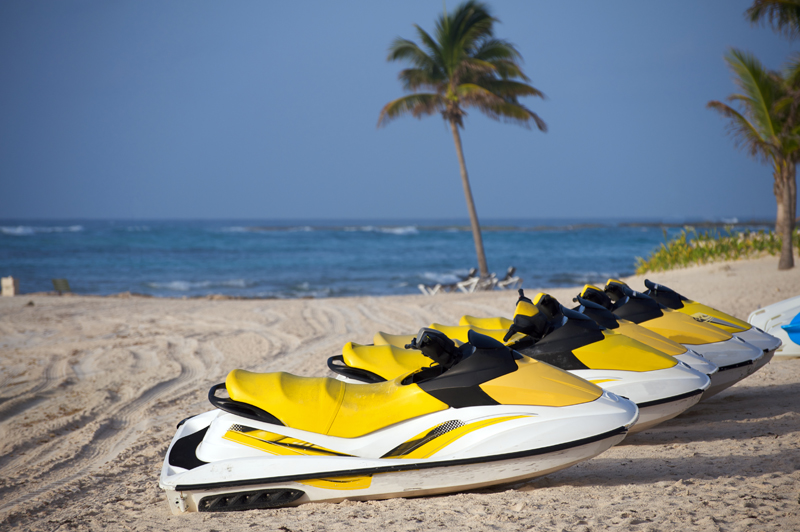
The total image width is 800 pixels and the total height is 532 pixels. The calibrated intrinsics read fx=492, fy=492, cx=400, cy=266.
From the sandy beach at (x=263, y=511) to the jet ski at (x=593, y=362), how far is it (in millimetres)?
391

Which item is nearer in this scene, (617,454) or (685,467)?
(685,467)

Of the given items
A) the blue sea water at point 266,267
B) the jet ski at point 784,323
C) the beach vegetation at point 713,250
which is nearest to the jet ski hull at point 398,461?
the jet ski at point 784,323

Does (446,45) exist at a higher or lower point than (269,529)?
higher

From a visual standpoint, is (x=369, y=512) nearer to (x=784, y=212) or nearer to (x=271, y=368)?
(x=271, y=368)

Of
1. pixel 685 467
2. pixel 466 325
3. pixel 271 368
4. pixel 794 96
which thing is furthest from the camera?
pixel 794 96

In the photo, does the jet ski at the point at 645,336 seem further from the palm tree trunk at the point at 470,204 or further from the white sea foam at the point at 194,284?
the white sea foam at the point at 194,284

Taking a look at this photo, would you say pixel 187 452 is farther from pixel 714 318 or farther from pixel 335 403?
pixel 714 318

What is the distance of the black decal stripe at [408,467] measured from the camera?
2225mm

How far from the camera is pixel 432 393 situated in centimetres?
232

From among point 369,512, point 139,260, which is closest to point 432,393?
point 369,512

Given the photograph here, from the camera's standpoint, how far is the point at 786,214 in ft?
36.8

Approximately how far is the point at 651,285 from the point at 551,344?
1.85 meters

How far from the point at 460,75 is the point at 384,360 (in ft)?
47.5

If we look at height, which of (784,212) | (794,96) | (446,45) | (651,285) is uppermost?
(446,45)
